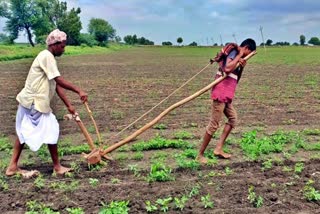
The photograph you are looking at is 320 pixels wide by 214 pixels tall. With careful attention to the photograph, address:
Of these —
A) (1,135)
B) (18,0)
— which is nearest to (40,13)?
(18,0)

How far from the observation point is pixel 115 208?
4430 millimetres

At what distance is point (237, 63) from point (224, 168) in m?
1.51

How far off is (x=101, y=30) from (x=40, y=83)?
113363mm

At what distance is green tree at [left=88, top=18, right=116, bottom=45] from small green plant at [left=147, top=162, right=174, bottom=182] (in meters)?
104

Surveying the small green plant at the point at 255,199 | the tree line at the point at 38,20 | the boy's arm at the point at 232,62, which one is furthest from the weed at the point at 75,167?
the tree line at the point at 38,20

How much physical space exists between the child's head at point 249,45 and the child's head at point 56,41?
2.58 m

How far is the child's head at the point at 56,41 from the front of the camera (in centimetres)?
554

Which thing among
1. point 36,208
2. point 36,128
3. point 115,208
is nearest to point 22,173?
point 36,128

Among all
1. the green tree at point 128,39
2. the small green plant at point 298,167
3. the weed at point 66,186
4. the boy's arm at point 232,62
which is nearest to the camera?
the weed at point 66,186

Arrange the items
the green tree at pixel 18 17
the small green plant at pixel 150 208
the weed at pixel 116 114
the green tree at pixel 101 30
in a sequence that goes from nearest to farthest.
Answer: the small green plant at pixel 150 208, the weed at pixel 116 114, the green tree at pixel 18 17, the green tree at pixel 101 30

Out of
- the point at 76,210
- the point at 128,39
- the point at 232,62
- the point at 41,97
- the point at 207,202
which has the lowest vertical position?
the point at 207,202

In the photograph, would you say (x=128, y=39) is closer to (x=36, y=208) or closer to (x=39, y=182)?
(x=39, y=182)

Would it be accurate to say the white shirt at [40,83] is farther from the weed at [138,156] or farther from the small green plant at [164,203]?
the small green plant at [164,203]

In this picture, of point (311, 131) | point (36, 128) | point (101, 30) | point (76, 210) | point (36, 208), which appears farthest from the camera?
point (101, 30)
